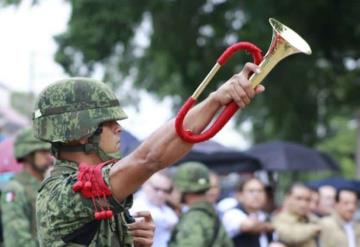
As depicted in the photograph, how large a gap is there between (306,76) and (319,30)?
104 centimetres

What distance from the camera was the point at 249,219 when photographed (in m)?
7.82

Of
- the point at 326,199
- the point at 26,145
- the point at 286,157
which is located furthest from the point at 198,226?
the point at 286,157

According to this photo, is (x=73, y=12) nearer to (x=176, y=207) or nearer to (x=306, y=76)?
(x=306, y=76)

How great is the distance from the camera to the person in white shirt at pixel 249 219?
7793 mm

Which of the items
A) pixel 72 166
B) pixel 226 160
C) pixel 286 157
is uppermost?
pixel 286 157

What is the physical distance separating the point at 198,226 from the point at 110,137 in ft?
11.2

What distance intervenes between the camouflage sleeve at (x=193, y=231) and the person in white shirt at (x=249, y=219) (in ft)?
2.89

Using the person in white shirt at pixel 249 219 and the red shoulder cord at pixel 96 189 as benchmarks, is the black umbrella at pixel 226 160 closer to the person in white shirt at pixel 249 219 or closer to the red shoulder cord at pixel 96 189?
the person in white shirt at pixel 249 219

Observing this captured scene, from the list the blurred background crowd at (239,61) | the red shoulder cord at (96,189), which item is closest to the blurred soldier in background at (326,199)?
the blurred background crowd at (239,61)

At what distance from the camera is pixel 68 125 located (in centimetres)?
347

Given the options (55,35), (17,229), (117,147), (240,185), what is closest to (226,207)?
(240,185)

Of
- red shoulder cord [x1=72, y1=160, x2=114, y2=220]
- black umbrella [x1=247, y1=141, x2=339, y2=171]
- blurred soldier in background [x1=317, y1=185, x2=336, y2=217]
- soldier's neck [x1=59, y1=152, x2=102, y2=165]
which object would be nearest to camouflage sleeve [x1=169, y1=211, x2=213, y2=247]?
soldier's neck [x1=59, y1=152, x2=102, y2=165]

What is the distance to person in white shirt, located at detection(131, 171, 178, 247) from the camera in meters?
7.51

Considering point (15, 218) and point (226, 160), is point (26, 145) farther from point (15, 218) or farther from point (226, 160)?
point (226, 160)
